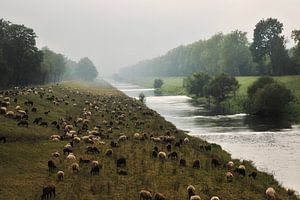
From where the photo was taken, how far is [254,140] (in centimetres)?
6075

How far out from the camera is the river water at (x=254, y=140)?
141 feet

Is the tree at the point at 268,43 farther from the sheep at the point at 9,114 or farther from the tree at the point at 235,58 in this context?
the sheep at the point at 9,114

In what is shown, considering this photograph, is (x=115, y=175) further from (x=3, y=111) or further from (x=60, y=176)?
(x=3, y=111)

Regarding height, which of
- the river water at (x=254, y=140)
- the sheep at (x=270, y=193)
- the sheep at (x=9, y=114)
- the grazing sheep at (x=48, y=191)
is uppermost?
the sheep at (x=9, y=114)

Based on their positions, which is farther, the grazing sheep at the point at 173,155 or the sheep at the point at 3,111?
the sheep at the point at 3,111

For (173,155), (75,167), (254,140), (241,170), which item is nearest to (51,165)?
(75,167)

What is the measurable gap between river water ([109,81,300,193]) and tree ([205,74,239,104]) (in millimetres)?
24518

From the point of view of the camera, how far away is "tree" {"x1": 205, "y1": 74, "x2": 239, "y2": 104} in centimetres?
11988

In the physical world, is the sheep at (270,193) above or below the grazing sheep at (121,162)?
below

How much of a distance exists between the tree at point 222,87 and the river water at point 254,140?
24518 mm

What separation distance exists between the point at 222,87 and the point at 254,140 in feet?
200

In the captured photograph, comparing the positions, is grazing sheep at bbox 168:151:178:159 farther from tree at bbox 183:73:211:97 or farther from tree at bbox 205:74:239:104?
tree at bbox 183:73:211:97

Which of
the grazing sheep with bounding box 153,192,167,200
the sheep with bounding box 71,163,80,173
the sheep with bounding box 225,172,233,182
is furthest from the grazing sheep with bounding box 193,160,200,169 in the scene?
the sheep with bounding box 71,163,80,173

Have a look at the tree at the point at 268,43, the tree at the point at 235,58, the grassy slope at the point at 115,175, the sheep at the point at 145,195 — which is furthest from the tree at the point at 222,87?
the sheep at the point at 145,195
